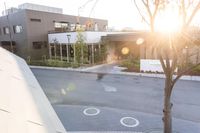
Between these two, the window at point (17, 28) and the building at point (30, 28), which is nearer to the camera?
the building at point (30, 28)

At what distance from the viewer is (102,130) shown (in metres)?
6.88

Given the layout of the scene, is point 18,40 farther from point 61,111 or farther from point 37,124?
point 37,124

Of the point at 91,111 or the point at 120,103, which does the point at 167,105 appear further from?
the point at 120,103

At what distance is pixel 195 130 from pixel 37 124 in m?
6.13

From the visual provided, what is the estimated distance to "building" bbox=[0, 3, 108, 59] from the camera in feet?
76.2

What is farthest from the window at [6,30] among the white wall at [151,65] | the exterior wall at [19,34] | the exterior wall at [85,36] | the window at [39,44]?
the white wall at [151,65]

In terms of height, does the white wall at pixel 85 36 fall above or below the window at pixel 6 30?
below

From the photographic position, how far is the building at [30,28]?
23.2m

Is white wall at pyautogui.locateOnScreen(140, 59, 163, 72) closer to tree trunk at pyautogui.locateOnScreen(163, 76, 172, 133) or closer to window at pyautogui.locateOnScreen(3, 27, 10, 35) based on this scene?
tree trunk at pyautogui.locateOnScreen(163, 76, 172, 133)

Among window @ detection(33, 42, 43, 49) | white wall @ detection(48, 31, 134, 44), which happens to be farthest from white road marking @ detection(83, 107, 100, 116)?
window @ detection(33, 42, 43, 49)

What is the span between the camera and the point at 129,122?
24.4 ft

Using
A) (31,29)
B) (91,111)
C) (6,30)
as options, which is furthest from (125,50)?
(6,30)

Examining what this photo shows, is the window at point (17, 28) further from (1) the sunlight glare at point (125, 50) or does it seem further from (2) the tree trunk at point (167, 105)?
(2) the tree trunk at point (167, 105)

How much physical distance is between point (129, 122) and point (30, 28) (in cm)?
1989
